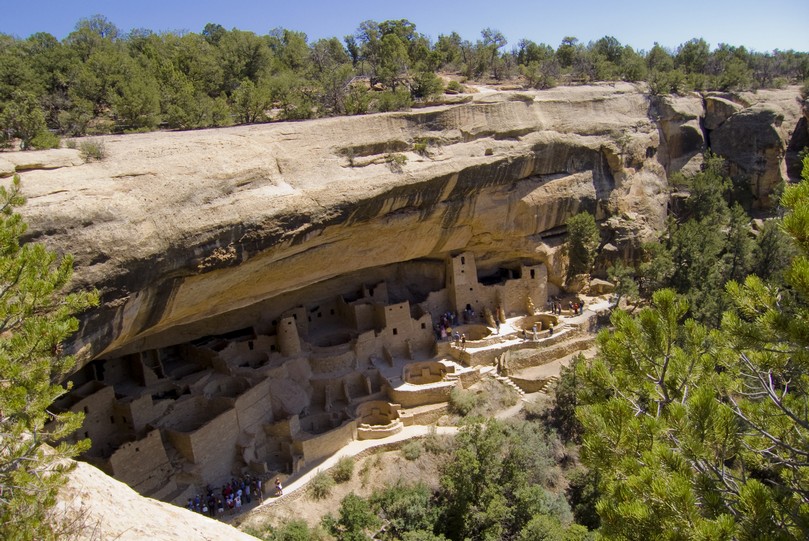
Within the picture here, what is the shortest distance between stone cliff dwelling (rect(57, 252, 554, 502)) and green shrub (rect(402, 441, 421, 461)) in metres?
0.72

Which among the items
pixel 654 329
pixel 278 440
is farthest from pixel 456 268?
pixel 654 329

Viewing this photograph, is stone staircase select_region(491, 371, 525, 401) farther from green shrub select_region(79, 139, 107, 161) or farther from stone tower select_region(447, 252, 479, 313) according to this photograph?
green shrub select_region(79, 139, 107, 161)

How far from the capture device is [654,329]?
280 inches

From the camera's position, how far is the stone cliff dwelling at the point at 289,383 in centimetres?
1420

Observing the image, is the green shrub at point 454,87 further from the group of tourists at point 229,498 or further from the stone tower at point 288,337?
the group of tourists at point 229,498

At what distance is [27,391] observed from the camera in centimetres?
595

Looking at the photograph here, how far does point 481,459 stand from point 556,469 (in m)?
2.93

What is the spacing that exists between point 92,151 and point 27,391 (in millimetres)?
7373

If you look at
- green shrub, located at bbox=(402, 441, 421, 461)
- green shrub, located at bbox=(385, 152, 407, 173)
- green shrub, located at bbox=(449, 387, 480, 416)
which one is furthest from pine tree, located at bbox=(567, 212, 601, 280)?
green shrub, located at bbox=(402, 441, 421, 461)

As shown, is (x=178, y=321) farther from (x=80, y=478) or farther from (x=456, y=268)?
(x=456, y=268)

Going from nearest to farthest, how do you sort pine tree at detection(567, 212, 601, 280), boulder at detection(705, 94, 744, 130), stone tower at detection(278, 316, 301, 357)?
stone tower at detection(278, 316, 301, 357), pine tree at detection(567, 212, 601, 280), boulder at detection(705, 94, 744, 130)

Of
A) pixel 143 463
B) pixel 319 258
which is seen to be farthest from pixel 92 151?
pixel 143 463

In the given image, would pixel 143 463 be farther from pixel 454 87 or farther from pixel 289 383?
pixel 454 87

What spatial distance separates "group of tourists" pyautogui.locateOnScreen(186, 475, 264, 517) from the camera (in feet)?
45.8
